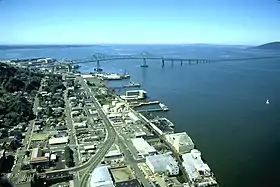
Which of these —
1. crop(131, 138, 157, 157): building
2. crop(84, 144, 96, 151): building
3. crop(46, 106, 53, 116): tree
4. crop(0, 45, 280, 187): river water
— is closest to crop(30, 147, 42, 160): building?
crop(84, 144, 96, 151): building

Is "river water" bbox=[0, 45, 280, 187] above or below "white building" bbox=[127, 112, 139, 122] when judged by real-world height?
below

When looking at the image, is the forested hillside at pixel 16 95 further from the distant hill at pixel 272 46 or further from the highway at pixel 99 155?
the distant hill at pixel 272 46

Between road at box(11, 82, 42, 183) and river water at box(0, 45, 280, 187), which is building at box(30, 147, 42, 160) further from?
river water at box(0, 45, 280, 187)

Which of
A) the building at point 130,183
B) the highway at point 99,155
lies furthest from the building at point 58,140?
the building at point 130,183

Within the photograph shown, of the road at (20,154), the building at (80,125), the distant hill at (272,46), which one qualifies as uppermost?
the distant hill at (272,46)

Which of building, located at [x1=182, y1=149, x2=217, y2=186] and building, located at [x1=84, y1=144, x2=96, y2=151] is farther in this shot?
building, located at [x1=84, y1=144, x2=96, y2=151]

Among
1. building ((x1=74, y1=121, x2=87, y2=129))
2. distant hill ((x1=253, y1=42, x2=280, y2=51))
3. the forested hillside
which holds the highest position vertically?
distant hill ((x1=253, y1=42, x2=280, y2=51))

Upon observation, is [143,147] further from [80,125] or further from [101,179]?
[80,125]

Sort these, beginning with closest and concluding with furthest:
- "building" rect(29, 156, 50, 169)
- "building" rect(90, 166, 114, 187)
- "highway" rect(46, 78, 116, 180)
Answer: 1. "building" rect(90, 166, 114, 187)
2. "highway" rect(46, 78, 116, 180)
3. "building" rect(29, 156, 50, 169)
